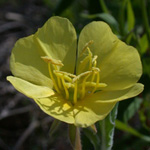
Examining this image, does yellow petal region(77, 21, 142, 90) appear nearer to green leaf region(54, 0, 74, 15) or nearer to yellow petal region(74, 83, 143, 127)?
yellow petal region(74, 83, 143, 127)

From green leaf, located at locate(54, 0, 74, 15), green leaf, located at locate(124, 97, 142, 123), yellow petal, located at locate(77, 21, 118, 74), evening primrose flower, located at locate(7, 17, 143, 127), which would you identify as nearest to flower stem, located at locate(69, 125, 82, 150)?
evening primrose flower, located at locate(7, 17, 143, 127)

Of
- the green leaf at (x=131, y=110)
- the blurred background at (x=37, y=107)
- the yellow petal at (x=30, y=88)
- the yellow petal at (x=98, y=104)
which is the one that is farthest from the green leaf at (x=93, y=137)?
the green leaf at (x=131, y=110)

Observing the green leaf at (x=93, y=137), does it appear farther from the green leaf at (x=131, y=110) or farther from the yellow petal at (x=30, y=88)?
the green leaf at (x=131, y=110)

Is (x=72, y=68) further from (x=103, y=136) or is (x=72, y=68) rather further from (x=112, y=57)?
(x=103, y=136)

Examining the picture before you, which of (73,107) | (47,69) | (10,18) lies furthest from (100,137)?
(10,18)

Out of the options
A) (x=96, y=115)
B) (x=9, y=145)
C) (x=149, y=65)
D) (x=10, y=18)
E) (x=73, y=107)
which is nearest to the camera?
(x=96, y=115)

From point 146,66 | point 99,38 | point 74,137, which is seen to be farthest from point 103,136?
point 146,66

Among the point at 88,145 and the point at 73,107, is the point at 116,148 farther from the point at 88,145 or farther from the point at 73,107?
the point at 73,107
